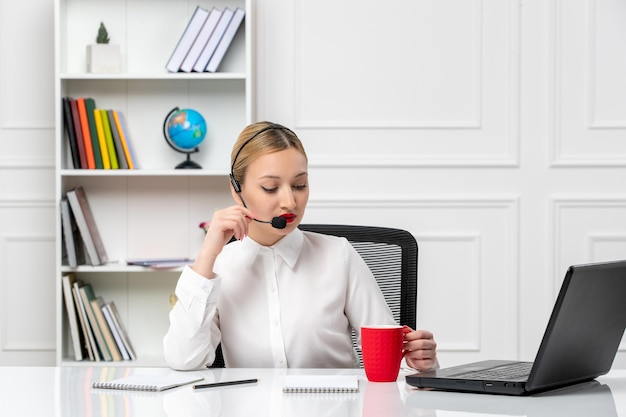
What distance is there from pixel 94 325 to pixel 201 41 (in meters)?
1.15

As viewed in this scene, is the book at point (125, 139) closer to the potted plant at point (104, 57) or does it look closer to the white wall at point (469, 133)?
the potted plant at point (104, 57)

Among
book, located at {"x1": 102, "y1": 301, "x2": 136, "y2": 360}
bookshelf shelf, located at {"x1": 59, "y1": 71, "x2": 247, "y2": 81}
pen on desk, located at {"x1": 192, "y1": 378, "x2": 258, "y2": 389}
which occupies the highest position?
bookshelf shelf, located at {"x1": 59, "y1": 71, "x2": 247, "y2": 81}

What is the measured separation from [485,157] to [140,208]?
1381mm

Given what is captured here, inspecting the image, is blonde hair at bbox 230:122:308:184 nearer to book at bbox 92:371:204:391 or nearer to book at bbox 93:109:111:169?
book at bbox 92:371:204:391

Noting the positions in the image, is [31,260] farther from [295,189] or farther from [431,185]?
[295,189]

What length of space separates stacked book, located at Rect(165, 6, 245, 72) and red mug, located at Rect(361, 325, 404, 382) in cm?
197

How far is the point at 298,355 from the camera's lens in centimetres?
162

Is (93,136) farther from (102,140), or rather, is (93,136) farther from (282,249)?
(282,249)

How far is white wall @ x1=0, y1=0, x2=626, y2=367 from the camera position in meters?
3.25

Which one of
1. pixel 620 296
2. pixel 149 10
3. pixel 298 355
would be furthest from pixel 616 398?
pixel 149 10

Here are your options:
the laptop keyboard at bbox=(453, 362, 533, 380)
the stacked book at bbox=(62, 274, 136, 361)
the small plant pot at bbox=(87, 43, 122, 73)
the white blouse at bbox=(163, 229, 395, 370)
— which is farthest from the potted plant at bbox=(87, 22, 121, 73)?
the laptop keyboard at bbox=(453, 362, 533, 380)

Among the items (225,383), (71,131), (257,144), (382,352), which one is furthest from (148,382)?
(71,131)

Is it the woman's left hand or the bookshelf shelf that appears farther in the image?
the bookshelf shelf

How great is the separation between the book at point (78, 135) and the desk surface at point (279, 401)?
6.08 ft
